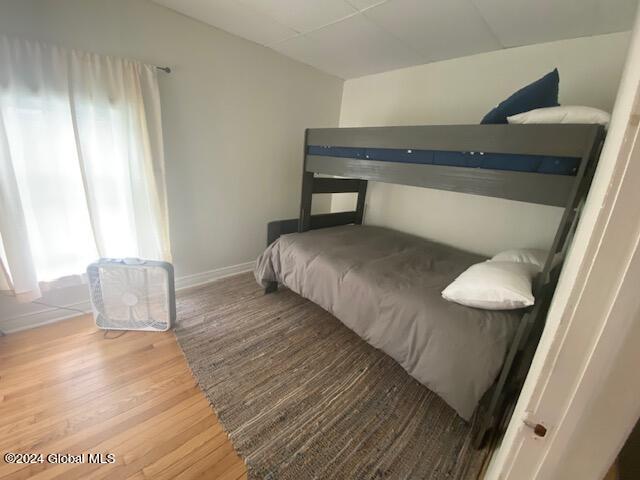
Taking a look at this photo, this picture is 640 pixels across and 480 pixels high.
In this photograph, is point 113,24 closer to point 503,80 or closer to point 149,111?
point 149,111

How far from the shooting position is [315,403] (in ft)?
4.52

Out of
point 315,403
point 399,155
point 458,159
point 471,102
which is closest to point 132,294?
point 315,403

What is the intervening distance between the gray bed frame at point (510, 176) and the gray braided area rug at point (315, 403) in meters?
0.26

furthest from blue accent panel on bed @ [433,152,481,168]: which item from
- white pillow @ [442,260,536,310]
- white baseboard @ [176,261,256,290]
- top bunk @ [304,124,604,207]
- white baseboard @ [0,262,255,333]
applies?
white baseboard @ [0,262,255,333]

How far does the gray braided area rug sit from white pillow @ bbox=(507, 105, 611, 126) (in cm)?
161

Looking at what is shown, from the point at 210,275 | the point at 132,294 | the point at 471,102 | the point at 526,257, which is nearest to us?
the point at 526,257

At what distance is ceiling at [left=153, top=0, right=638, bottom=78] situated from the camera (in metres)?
1.52

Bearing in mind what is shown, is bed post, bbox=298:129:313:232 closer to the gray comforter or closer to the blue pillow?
the gray comforter

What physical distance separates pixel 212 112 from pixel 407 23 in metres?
1.72

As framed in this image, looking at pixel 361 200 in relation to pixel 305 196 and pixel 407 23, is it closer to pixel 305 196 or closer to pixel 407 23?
pixel 305 196

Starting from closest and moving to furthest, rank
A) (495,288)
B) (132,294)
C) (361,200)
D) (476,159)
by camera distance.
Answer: (495,288), (476,159), (132,294), (361,200)

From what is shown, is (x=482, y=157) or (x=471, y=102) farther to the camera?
(x=471, y=102)

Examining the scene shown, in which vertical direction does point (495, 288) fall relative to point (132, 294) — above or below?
above

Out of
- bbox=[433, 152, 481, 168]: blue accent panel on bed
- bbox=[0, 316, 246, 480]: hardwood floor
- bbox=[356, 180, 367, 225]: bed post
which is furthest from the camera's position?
bbox=[356, 180, 367, 225]: bed post
